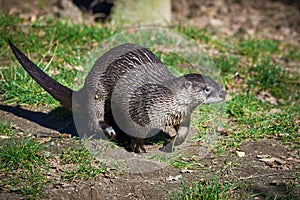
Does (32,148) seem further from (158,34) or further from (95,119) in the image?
(158,34)

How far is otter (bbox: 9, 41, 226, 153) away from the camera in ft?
13.4

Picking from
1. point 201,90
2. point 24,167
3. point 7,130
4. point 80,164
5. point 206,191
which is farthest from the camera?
point 7,130

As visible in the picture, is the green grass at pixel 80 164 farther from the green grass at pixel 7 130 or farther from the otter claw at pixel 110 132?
the green grass at pixel 7 130

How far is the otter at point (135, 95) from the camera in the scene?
408 centimetres

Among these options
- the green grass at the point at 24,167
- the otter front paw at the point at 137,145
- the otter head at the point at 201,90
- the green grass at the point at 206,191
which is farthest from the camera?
the otter front paw at the point at 137,145

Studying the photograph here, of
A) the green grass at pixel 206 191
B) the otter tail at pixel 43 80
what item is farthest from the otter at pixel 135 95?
the green grass at pixel 206 191

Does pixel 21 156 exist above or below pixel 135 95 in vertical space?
below

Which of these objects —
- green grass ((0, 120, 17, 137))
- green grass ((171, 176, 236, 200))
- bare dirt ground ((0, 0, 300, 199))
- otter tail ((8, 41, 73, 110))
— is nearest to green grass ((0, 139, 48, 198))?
bare dirt ground ((0, 0, 300, 199))

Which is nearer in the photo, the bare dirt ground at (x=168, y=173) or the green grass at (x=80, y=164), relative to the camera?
the bare dirt ground at (x=168, y=173)

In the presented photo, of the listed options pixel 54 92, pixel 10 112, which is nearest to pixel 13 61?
pixel 10 112

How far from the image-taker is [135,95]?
13.6ft

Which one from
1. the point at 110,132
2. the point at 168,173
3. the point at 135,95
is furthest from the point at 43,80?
the point at 168,173

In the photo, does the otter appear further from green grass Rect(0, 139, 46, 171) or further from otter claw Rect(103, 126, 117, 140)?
green grass Rect(0, 139, 46, 171)

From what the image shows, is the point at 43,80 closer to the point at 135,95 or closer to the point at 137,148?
the point at 135,95
